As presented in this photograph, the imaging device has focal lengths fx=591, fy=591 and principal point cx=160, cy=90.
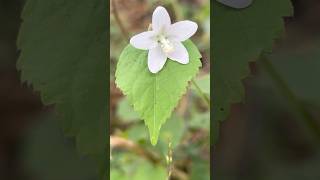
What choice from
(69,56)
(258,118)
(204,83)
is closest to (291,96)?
(258,118)

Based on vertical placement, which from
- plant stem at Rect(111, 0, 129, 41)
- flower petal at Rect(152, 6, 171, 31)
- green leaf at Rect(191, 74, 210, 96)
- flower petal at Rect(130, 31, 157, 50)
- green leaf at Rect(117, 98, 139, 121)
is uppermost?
flower petal at Rect(152, 6, 171, 31)

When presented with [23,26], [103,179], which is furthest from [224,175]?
[23,26]

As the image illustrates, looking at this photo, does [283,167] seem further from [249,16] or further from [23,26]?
[23,26]

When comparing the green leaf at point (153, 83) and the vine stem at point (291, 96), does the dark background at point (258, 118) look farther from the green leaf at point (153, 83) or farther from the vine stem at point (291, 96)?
the green leaf at point (153, 83)

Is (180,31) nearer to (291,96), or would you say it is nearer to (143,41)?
(143,41)

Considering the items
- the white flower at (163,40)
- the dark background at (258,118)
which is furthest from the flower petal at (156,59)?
the dark background at (258,118)

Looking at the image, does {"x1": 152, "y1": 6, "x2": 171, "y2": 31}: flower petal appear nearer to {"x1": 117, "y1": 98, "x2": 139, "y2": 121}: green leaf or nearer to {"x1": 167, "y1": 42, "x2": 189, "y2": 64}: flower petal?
{"x1": 167, "y1": 42, "x2": 189, "y2": 64}: flower petal

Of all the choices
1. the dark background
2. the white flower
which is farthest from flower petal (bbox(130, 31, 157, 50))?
the dark background
